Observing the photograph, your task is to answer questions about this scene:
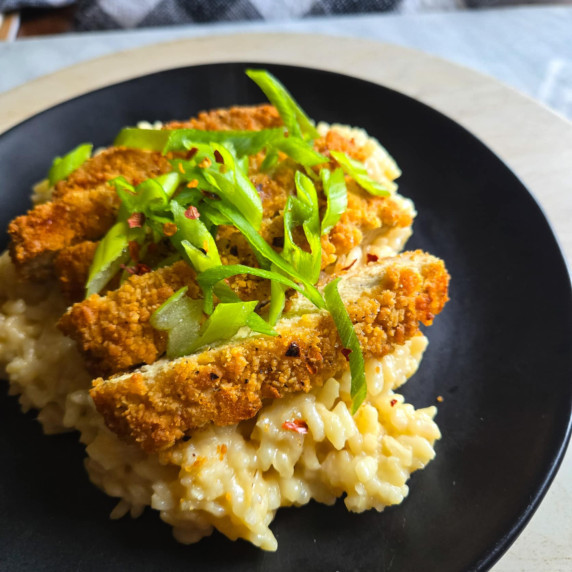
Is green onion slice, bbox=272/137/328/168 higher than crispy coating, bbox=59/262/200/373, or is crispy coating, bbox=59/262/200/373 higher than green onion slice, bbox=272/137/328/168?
green onion slice, bbox=272/137/328/168

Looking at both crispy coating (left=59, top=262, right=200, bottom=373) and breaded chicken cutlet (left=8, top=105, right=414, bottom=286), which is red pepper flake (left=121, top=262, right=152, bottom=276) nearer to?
crispy coating (left=59, top=262, right=200, bottom=373)

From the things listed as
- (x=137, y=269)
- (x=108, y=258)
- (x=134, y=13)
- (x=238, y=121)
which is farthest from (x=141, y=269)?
(x=134, y=13)

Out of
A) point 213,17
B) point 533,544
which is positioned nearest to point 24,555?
point 533,544

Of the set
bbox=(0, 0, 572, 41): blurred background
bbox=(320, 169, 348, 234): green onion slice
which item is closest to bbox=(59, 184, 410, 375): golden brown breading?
bbox=(320, 169, 348, 234): green onion slice

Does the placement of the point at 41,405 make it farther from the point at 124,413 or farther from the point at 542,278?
the point at 542,278

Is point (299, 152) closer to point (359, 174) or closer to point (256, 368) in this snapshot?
point (359, 174)

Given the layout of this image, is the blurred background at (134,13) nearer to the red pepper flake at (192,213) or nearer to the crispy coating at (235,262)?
the crispy coating at (235,262)
